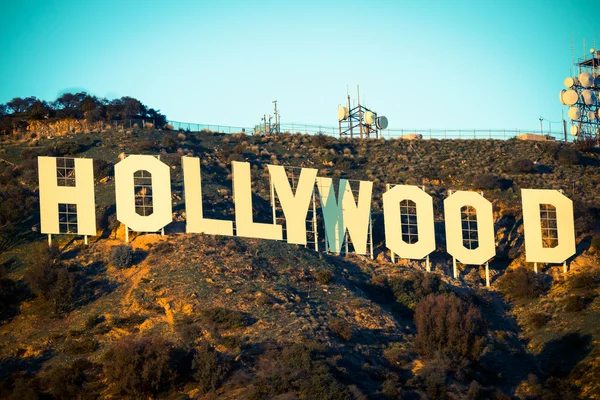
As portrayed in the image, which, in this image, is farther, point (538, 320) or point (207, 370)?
point (538, 320)

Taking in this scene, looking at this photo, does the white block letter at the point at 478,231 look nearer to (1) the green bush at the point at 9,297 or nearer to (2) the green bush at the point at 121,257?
(2) the green bush at the point at 121,257

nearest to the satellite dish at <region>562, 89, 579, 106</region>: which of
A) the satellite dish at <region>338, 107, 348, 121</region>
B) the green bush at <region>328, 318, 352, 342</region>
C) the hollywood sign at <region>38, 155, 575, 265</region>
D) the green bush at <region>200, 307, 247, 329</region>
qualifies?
the satellite dish at <region>338, 107, 348, 121</region>

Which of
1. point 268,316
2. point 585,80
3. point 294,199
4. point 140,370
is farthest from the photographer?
point 585,80

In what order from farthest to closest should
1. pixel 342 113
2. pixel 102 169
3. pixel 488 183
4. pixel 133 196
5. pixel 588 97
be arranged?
pixel 342 113 → pixel 588 97 → pixel 488 183 → pixel 102 169 → pixel 133 196

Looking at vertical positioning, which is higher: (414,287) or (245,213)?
(245,213)

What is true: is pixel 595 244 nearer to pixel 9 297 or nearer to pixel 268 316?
pixel 268 316

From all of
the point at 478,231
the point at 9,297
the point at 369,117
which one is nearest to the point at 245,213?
the point at 9,297

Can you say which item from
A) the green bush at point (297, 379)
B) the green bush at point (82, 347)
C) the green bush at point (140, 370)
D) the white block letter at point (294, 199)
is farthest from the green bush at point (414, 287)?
the green bush at point (82, 347)
